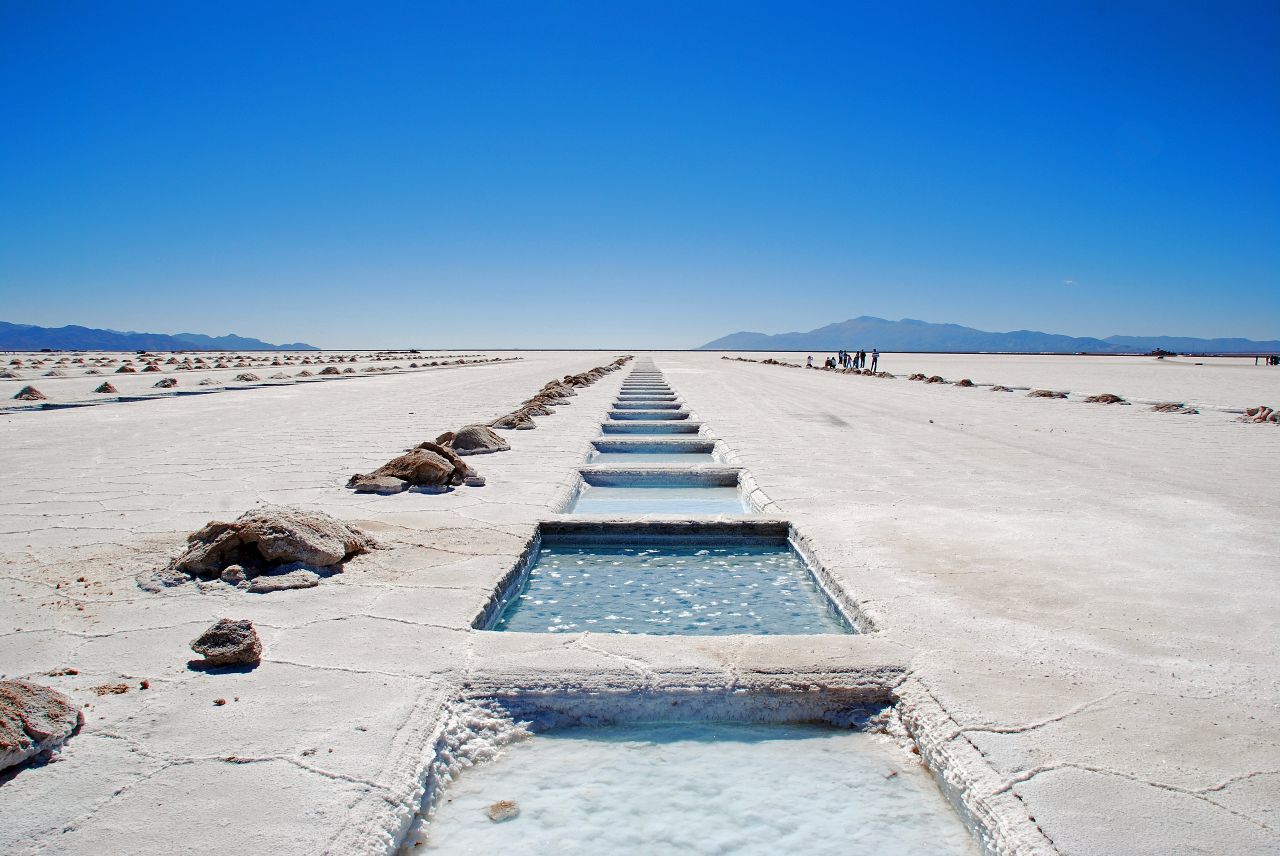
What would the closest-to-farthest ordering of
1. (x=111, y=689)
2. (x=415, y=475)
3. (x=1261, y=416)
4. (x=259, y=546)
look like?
(x=111, y=689)
(x=259, y=546)
(x=415, y=475)
(x=1261, y=416)

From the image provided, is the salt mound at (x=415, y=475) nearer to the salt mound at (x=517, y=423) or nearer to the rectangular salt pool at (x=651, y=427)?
the salt mound at (x=517, y=423)

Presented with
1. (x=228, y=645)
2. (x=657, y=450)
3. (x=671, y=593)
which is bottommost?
(x=671, y=593)

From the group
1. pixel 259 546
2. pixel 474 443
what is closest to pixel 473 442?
pixel 474 443

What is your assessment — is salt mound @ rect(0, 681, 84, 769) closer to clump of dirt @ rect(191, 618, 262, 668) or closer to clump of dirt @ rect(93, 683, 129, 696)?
clump of dirt @ rect(93, 683, 129, 696)

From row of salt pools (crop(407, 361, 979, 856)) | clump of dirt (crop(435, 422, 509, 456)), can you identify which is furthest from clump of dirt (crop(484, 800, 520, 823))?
clump of dirt (crop(435, 422, 509, 456))

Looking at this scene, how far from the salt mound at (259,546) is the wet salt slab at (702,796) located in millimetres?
1605

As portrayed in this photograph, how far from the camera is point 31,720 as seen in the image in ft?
6.03

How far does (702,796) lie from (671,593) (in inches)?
67.3

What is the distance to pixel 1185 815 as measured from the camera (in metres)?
1.63

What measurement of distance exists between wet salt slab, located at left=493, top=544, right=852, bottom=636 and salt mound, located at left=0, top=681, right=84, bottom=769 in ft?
4.68

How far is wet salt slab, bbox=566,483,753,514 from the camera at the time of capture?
17.9ft

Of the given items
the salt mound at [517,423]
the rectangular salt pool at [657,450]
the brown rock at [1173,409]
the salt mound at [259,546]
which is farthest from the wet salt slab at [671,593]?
the brown rock at [1173,409]

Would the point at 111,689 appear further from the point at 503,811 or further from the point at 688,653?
the point at 688,653

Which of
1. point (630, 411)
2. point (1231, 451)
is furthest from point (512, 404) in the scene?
point (1231, 451)
